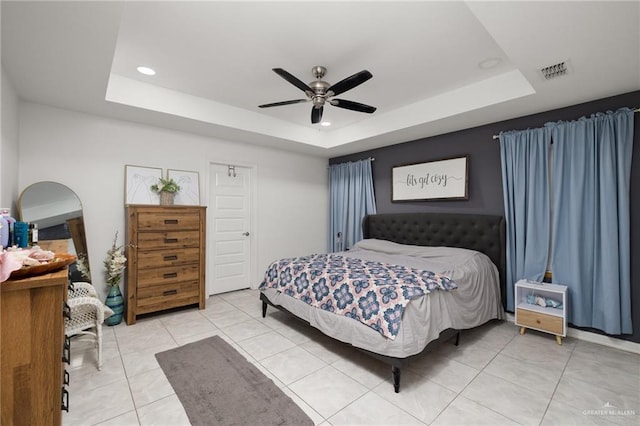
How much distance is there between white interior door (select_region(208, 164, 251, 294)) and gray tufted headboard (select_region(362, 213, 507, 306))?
2.08 metres

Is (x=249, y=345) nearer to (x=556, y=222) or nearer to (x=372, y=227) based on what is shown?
(x=372, y=227)

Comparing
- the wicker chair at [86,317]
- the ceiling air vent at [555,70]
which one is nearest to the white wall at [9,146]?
the wicker chair at [86,317]

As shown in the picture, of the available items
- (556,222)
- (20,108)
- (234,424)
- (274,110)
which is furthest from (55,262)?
(556,222)

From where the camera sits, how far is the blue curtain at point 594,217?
2.64 metres

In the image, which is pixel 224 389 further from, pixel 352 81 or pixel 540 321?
pixel 540 321

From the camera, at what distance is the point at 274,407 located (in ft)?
6.19

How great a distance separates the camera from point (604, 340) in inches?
110

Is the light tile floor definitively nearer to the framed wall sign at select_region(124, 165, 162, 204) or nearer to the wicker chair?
the wicker chair

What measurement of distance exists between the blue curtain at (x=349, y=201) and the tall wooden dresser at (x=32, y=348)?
4.34m

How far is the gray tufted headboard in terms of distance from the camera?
3418mm

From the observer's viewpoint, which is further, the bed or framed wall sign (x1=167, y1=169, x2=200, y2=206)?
framed wall sign (x1=167, y1=169, x2=200, y2=206)

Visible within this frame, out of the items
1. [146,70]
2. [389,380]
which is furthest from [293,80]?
[389,380]

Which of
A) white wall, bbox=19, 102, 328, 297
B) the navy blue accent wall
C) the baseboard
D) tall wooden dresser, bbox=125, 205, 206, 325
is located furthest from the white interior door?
the baseboard

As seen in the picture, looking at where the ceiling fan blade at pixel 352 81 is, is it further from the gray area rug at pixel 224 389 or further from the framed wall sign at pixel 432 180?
the gray area rug at pixel 224 389
